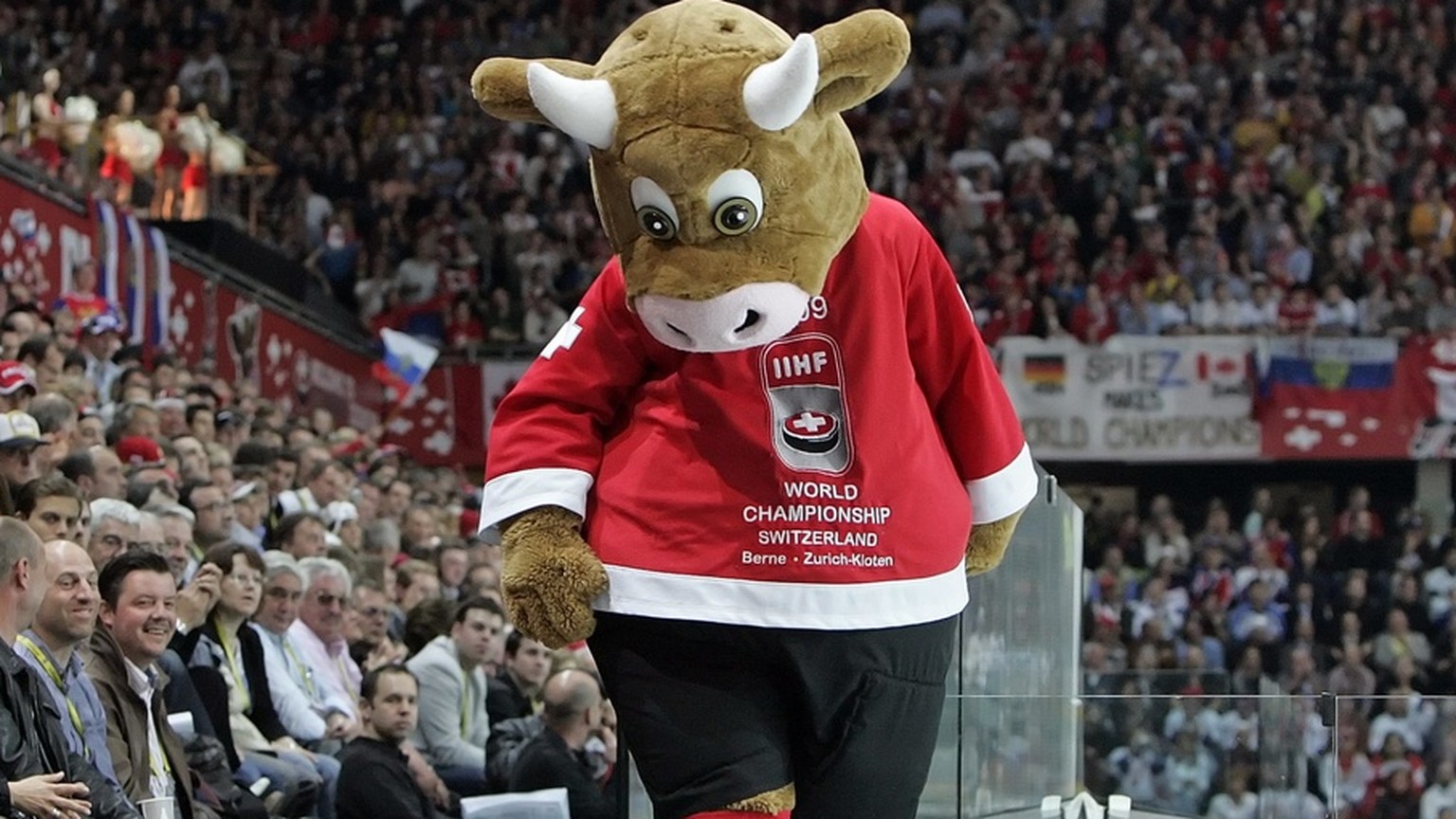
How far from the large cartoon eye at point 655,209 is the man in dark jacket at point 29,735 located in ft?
5.57

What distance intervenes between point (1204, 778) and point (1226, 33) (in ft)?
53.9

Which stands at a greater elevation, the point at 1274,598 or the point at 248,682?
the point at 1274,598

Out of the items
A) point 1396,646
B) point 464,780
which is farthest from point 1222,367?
point 464,780

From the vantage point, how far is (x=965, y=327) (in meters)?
3.41

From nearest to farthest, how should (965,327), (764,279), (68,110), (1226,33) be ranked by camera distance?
(764,279) → (965,327) → (68,110) → (1226,33)

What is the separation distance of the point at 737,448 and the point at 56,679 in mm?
2227

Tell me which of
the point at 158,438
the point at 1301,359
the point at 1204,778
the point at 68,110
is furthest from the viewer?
the point at 1301,359

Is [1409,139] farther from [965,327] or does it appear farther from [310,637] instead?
[965,327]

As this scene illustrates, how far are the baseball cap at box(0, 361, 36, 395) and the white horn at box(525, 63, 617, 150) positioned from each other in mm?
5011

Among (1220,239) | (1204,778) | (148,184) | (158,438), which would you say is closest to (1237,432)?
(1220,239)

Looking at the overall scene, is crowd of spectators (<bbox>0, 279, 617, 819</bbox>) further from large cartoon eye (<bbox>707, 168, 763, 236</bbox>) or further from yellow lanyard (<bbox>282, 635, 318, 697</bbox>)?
large cartoon eye (<bbox>707, 168, 763, 236</bbox>)

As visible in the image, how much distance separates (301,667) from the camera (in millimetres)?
7188

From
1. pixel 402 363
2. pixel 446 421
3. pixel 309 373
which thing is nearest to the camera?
pixel 309 373

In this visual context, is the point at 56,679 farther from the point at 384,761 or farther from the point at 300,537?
the point at 300,537
